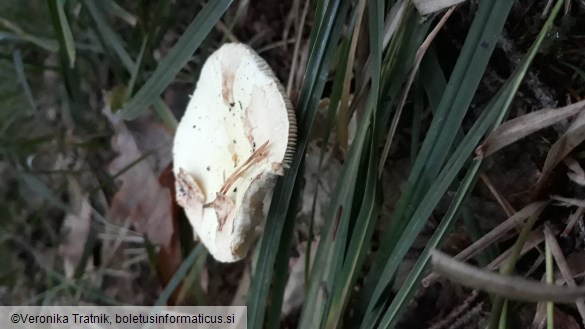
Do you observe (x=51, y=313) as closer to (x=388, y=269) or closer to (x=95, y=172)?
(x=95, y=172)

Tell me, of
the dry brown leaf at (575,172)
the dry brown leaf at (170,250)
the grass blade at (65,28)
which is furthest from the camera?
the dry brown leaf at (170,250)

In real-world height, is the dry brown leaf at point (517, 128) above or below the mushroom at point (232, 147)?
above

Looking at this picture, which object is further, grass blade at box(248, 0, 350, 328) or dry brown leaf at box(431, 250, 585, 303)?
grass blade at box(248, 0, 350, 328)

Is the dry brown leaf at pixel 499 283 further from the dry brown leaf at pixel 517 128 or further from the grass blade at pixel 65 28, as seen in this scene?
the grass blade at pixel 65 28

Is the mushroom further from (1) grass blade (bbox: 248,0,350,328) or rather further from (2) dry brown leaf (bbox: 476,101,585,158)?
(2) dry brown leaf (bbox: 476,101,585,158)

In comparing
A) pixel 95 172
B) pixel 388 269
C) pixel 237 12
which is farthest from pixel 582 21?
pixel 95 172

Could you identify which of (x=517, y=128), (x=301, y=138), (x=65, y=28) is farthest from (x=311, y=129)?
(x=65, y=28)

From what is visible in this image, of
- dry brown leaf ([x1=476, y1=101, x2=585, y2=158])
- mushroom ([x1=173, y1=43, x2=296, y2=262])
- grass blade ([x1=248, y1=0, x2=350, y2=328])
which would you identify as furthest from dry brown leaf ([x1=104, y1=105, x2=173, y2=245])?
dry brown leaf ([x1=476, y1=101, x2=585, y2=158])

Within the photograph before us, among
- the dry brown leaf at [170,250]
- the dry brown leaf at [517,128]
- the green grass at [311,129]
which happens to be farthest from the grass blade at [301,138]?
the dry brown leaf at [170,250]
